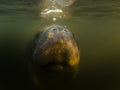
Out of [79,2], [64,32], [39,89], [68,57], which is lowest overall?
[39,89]

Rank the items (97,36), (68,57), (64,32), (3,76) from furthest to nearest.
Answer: (97,36) → (3,76) → (64,32) → (68,57)

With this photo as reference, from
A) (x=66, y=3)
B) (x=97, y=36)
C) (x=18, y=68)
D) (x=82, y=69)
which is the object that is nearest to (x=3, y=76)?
(x=18, y=68)

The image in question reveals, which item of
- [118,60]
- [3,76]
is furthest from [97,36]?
[3,76]

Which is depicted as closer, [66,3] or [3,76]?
[3,76]

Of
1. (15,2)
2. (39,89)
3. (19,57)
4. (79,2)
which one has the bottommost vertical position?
(39,89)

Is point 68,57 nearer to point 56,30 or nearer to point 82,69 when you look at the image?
point 56,30

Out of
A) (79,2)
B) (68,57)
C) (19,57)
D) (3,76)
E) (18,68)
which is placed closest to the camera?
(68,57)

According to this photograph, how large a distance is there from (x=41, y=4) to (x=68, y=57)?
578 centimetres

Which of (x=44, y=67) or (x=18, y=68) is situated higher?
(x=18, y=68)

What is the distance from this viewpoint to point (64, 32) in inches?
354

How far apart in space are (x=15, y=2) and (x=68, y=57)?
665cm

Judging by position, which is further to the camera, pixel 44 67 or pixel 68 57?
pixel 44 67

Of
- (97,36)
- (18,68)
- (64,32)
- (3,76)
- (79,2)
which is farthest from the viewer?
(97,36)

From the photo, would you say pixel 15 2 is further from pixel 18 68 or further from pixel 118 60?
pixel 118 60
